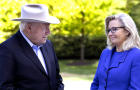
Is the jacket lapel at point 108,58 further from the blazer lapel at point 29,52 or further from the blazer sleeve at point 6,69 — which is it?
the blazer sleeve at point 6,69

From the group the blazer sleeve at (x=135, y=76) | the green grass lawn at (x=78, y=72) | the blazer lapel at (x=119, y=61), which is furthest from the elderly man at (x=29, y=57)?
the green grass lawn at (x=78, y=72)

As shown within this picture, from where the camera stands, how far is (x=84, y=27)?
60.6 feet

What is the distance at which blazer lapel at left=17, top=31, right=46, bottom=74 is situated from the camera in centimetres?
281

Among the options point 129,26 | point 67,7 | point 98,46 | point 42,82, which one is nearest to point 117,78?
point 129,26

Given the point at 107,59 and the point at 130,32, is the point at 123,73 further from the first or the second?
the point at 130,32

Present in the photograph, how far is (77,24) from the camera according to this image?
711 inches

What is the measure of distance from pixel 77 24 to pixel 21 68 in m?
15.5

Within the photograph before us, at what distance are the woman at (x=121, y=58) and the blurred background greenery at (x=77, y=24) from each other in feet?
18.8

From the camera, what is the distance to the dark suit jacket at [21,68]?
260cm

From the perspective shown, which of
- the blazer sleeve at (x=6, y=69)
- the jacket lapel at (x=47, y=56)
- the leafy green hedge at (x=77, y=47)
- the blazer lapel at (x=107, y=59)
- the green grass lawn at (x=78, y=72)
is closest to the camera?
the blazer sleeve at (x=6, y=69)

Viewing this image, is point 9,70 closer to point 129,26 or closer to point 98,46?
point 129,26

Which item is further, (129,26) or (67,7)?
(67,7)

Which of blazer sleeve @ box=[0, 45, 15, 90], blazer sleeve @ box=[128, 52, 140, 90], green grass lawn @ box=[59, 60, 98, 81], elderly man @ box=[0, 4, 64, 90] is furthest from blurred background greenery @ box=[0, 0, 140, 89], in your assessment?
blazer sleeve @ box=[128, 52, 140, 90]

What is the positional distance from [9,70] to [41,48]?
62 centimetres
